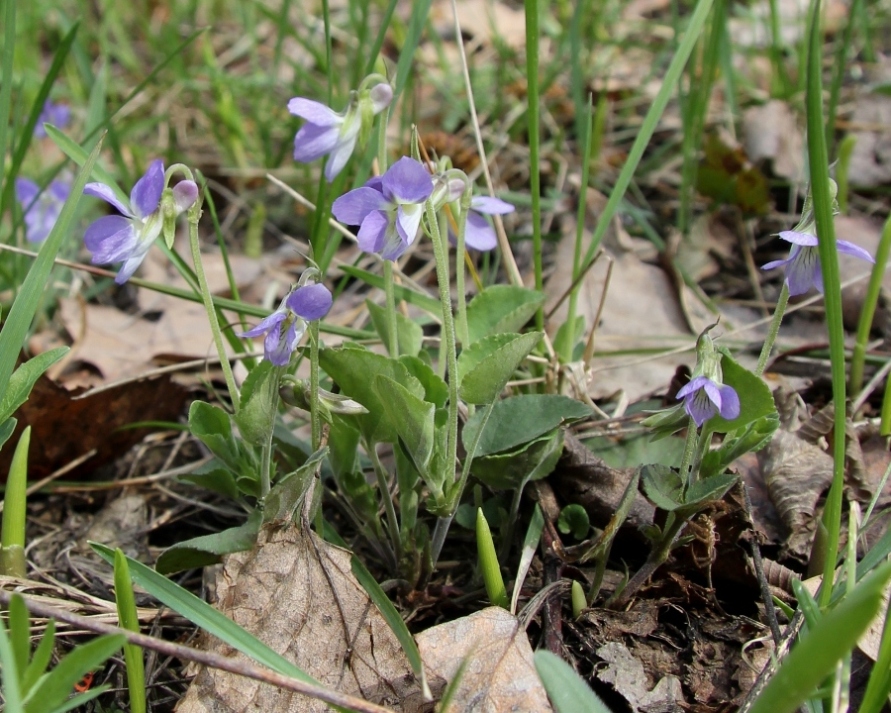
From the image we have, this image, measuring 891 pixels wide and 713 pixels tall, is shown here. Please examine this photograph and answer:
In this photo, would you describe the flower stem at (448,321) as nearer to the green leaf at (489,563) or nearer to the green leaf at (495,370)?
the green leaf at (495,370)

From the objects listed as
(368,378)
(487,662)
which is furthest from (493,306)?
(487,662)

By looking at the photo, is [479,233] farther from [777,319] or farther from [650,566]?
[650,566]

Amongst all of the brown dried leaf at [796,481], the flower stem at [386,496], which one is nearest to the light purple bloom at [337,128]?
the flower stem at [386,496]

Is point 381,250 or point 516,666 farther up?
point 381,250

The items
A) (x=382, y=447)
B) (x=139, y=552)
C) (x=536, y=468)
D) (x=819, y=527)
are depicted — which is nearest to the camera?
(x=819, y=527)

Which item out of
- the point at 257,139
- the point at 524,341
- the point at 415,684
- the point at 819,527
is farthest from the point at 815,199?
the point at 257,139

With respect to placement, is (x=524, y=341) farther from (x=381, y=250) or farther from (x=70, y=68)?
(x=70, y=68)
